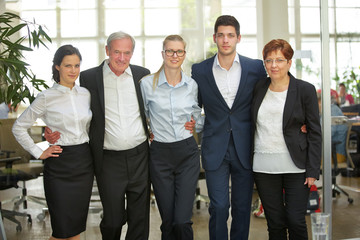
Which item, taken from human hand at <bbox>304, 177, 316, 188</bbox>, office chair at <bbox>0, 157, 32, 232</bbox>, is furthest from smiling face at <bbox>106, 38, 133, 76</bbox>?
human hand at <bbox>304, 177, 316, 188</bbox>

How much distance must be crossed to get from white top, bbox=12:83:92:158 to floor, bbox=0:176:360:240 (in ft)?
3.25

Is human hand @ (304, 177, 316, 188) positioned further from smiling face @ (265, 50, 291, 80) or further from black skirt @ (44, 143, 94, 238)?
black skirt @ (44, 143, 94, 238)

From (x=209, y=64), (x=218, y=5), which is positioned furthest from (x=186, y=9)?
(x=209, y=64)

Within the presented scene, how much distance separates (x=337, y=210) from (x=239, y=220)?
139 cm

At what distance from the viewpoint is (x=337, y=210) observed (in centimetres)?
424

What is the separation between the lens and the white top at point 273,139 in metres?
3.08

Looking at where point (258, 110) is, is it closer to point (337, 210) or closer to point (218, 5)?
point (218, 5)

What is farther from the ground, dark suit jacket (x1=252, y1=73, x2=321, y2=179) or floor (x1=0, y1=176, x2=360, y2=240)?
dark suit jacket (x1=252, y1=73, x2=321, y2=179)

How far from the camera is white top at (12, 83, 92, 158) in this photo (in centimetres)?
301

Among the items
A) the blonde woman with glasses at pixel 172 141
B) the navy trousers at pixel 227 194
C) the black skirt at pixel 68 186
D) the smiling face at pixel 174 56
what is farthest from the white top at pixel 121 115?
the navy trousers at pixel 227 194

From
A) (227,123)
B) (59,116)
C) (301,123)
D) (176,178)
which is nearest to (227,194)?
(176,178)

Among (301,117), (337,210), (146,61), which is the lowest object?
(337,210)

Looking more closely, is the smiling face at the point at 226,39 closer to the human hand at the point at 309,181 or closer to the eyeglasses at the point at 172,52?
the eyeglasses at the point at 172,52

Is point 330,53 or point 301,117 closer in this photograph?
point 301,117
